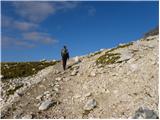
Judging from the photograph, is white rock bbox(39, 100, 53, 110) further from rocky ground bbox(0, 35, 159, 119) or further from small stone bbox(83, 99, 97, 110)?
small stone bbox(83, 99, 97, 110)

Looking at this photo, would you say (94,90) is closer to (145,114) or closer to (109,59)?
(145,114)

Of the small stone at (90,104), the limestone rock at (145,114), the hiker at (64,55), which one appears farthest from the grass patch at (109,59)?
the limestone rock at (145,114)

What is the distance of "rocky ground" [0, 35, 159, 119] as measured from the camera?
2455 cm

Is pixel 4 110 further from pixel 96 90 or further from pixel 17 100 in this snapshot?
pixel 96 90

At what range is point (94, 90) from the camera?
2770 cm

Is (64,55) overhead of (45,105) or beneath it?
overhead

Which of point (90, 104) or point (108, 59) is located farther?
point (108, 59)

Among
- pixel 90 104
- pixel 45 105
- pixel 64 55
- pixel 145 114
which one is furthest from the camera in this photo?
pixel 64 55

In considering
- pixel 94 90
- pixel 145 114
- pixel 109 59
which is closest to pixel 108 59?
pixel 109 59

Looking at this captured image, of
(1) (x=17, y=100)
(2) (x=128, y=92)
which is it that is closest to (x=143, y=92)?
(2) (x=128, y=92)

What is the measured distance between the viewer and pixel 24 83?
3350 cm

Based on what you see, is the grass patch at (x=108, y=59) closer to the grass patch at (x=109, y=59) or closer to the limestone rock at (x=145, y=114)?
the grass patch at (x=109, y=59)

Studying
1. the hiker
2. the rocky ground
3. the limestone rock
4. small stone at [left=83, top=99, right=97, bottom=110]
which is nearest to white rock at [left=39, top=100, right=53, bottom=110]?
the rocky ground

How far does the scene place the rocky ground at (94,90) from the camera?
24547mm
